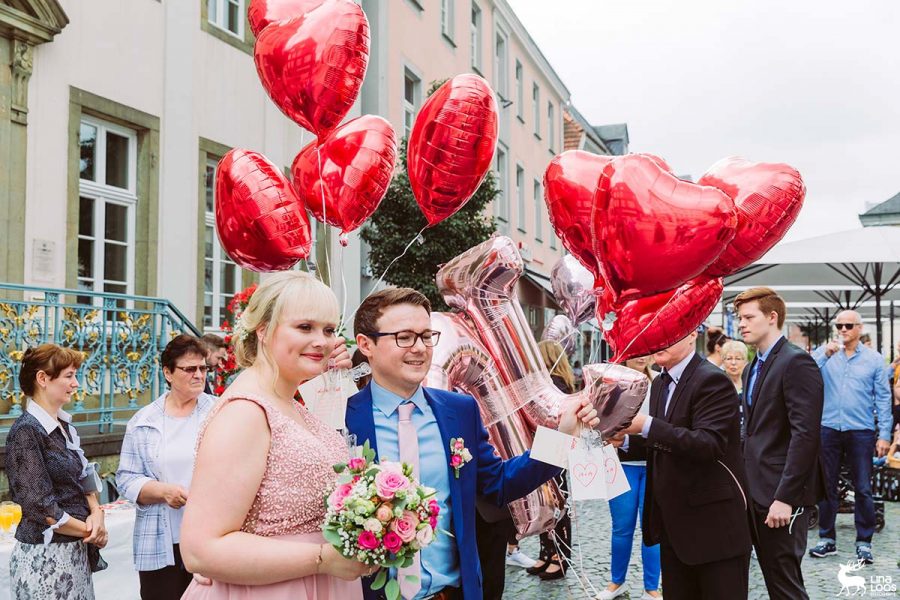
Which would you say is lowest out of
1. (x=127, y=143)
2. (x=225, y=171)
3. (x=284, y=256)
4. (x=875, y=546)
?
(x=875, y=546)

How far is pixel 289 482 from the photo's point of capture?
79.6 inches

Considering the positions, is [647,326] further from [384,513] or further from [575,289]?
[384,513]

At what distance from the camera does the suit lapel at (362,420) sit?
8.44ft

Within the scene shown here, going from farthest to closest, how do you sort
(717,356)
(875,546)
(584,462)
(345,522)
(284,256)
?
(717,356), (875,546), (284,256), (584,462), (345,522)

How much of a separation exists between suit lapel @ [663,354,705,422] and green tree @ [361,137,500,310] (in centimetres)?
680

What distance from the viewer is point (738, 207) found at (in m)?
2.89

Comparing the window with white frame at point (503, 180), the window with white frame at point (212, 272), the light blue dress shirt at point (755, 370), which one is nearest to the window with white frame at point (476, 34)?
the window with white frame at point (503, 180)

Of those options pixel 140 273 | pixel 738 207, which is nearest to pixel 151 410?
pixel 738 207

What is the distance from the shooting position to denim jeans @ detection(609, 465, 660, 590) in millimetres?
5527

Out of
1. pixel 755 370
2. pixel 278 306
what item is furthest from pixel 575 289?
pixel 278 306

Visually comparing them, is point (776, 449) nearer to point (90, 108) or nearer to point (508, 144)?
point (90, 108)

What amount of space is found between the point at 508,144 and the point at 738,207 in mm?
19303

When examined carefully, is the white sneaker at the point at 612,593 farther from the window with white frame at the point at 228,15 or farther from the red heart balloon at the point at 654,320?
the window with white frame at the point at 228,15

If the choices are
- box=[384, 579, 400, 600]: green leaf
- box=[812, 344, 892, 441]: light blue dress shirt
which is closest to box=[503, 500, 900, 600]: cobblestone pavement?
box=[812, 344, 892, 441]: light blue dress shirt
